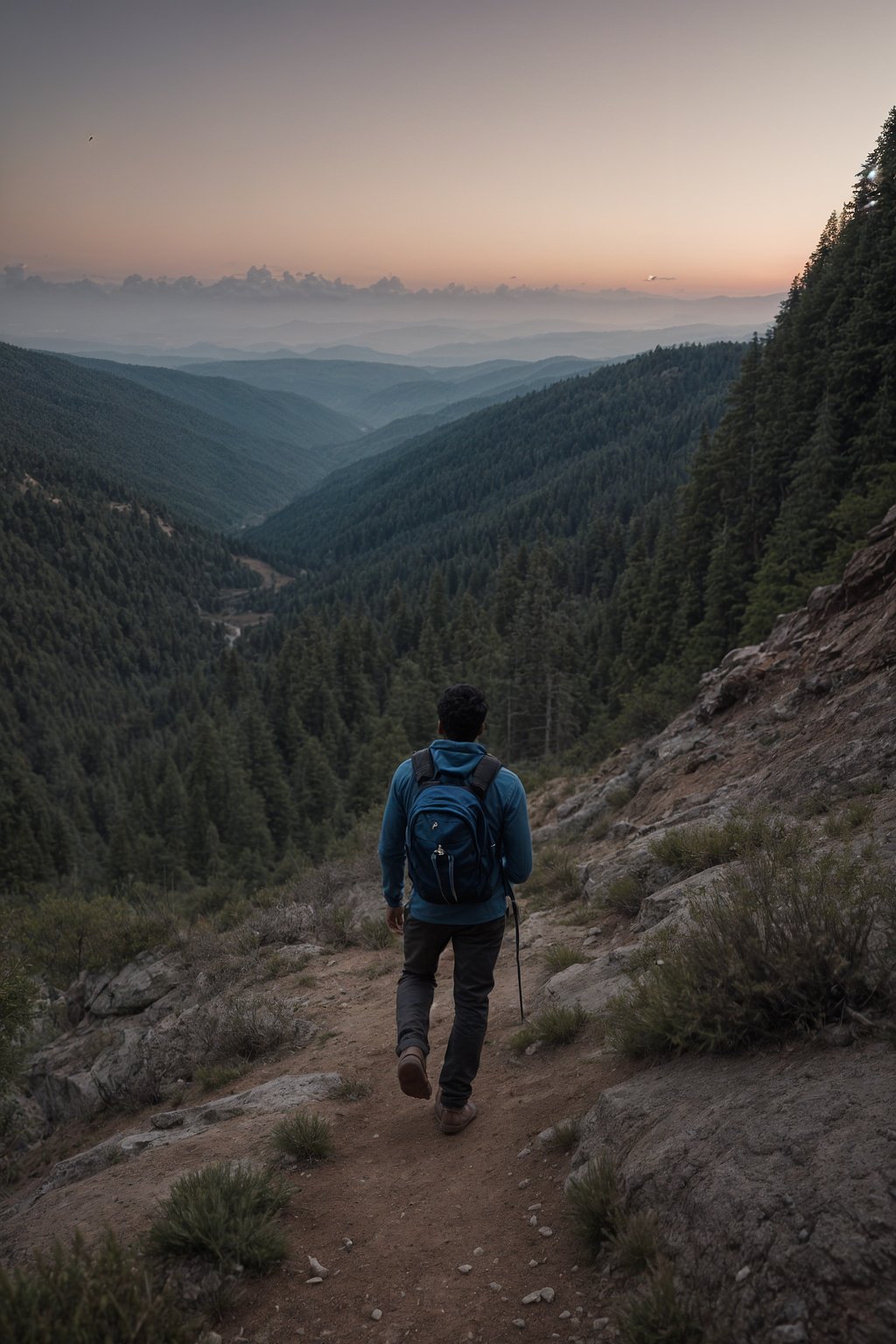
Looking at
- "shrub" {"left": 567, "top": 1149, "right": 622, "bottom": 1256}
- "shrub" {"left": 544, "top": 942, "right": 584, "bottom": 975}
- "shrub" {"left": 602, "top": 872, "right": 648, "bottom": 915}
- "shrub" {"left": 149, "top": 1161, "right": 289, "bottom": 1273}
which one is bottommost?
"shrub" {"left": 544, "top": 942, "right": 584, "bottom": 975}

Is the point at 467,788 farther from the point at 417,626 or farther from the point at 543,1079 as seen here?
the point at 417,626

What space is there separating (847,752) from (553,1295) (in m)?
6.42

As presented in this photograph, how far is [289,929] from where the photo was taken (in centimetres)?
1138

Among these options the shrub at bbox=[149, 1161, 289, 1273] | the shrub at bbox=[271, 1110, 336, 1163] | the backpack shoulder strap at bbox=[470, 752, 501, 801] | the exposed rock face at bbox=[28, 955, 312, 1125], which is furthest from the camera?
the exposed rock face at bbox=[28, 955, 312, 1125]

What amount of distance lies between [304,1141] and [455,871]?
2.18 metres

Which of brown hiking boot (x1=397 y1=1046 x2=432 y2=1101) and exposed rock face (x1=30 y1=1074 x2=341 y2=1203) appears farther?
exposed rock face (x1=30 y1=1074 x2=341 y2=1203)

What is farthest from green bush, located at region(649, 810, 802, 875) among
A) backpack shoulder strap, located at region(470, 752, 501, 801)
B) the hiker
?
backpack shoulder strap, located at region(470, 752, 501, 801)

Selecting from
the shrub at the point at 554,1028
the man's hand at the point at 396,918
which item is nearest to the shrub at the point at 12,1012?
the shrub at the point at 554,1028

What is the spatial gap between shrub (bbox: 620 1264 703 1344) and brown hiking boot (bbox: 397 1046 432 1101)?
178cm

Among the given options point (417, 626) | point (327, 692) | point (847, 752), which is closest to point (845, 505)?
point (847, 752)

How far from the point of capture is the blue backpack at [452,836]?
4141 millimetres

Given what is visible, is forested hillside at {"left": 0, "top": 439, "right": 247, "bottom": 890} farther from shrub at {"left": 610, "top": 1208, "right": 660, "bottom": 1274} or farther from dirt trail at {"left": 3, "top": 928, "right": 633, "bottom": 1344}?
shrub at {"left": 610, "top": 1208, "right": 660, "bottom": 1274}

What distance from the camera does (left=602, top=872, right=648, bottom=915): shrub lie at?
7.63 metres

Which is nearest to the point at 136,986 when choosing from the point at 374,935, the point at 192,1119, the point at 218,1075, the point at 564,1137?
the point at 374,935
